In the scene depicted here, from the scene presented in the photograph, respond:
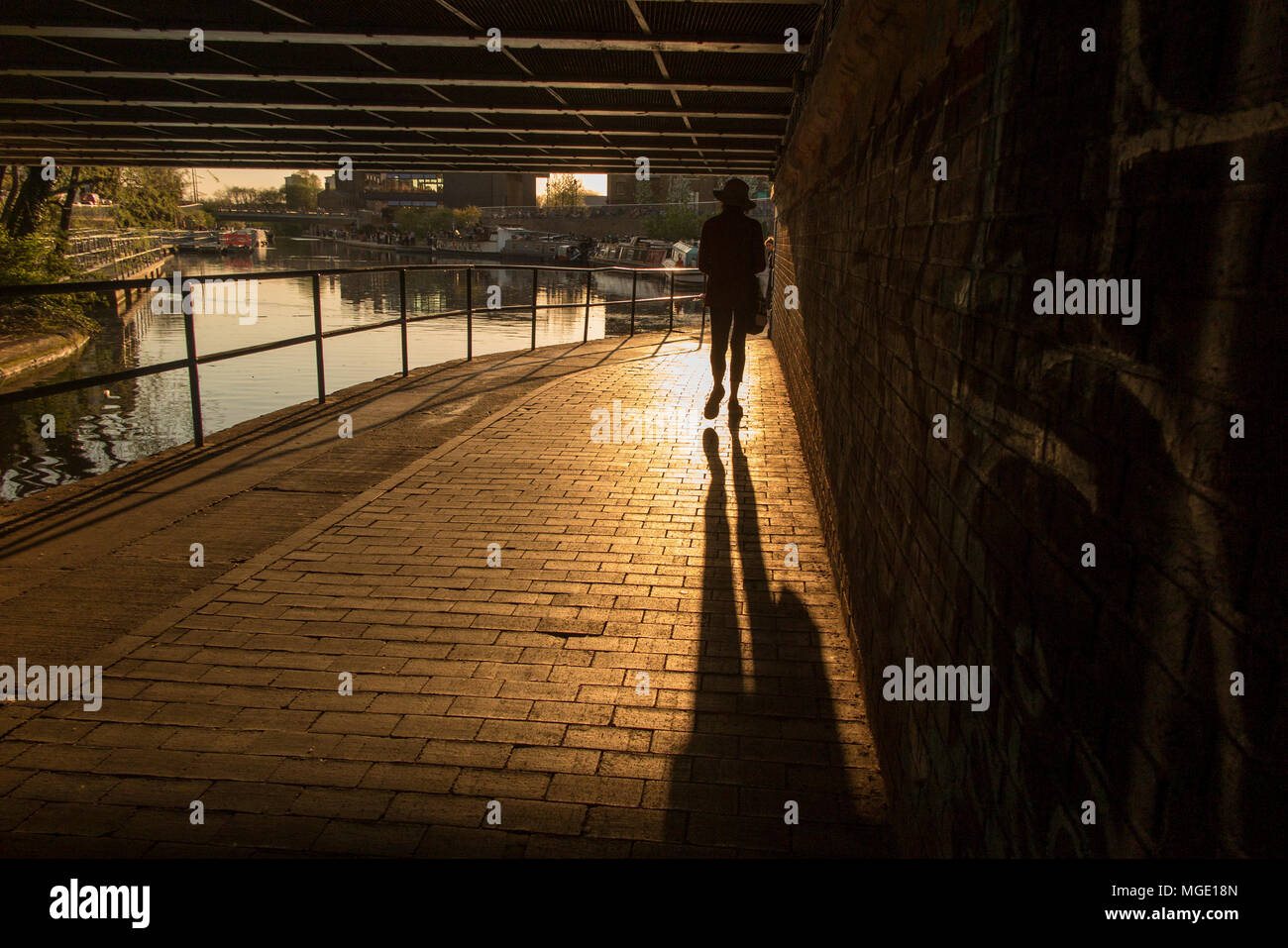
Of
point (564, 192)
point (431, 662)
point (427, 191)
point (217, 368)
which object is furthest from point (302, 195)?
point (431, 662)

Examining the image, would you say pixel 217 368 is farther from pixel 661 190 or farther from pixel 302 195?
pixel 302 195

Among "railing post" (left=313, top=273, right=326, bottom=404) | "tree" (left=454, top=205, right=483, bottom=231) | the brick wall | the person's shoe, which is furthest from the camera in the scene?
"tree" (left=454, top=205, right=483, bottom=231)

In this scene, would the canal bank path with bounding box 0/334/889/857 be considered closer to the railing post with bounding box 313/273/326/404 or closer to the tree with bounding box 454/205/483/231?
the railing post with bounding box 313/273/326/404

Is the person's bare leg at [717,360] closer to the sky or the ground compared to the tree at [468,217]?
closer to the ground

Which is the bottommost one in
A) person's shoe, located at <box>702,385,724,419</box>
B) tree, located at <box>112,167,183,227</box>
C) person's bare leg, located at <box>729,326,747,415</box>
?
person's shoe, located at <box>702,385,724,419</box>

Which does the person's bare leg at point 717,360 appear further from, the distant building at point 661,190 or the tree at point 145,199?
the distant building at point 661,190

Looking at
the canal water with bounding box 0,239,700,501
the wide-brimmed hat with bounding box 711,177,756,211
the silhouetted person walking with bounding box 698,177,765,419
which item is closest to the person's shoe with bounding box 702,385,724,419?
the silhouetted person walking with bounding box 698,177,765,419

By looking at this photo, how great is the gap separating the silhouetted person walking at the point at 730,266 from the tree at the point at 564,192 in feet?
401

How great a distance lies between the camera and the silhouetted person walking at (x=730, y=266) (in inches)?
310

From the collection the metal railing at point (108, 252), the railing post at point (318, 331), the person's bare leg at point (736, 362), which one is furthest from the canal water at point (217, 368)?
the person's bare leg at point (736, 362)

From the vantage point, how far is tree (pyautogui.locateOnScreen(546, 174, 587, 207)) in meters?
127

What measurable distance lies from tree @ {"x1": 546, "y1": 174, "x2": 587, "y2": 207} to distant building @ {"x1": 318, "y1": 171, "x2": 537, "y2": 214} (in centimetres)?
275

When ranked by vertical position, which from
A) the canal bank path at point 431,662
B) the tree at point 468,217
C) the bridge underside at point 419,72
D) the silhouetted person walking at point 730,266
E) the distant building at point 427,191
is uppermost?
the distant building at point 427,191
